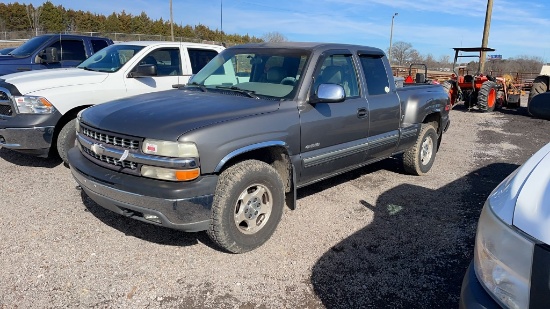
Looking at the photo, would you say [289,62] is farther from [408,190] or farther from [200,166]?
[408,190]

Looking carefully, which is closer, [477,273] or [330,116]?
[477,273]

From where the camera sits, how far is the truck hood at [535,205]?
1613mm

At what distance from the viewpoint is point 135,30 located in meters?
63.8

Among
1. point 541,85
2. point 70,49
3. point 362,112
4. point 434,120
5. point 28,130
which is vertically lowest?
point 28,130

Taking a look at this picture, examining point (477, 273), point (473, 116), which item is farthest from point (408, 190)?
point (473, 116)

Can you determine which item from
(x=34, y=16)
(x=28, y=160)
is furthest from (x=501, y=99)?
(x=34, y=16)

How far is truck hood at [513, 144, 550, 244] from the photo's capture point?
1613mm

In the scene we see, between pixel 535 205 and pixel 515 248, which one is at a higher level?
pixel 535 205

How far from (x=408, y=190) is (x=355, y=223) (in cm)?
151

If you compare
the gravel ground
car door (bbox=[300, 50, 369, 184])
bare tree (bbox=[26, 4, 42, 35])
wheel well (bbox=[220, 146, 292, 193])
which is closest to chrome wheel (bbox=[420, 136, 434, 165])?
the gravel ground

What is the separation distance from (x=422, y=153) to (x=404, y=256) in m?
2.90

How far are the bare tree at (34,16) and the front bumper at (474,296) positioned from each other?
204ft

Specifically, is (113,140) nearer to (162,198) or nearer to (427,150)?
(162,198)

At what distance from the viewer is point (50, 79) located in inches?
225
